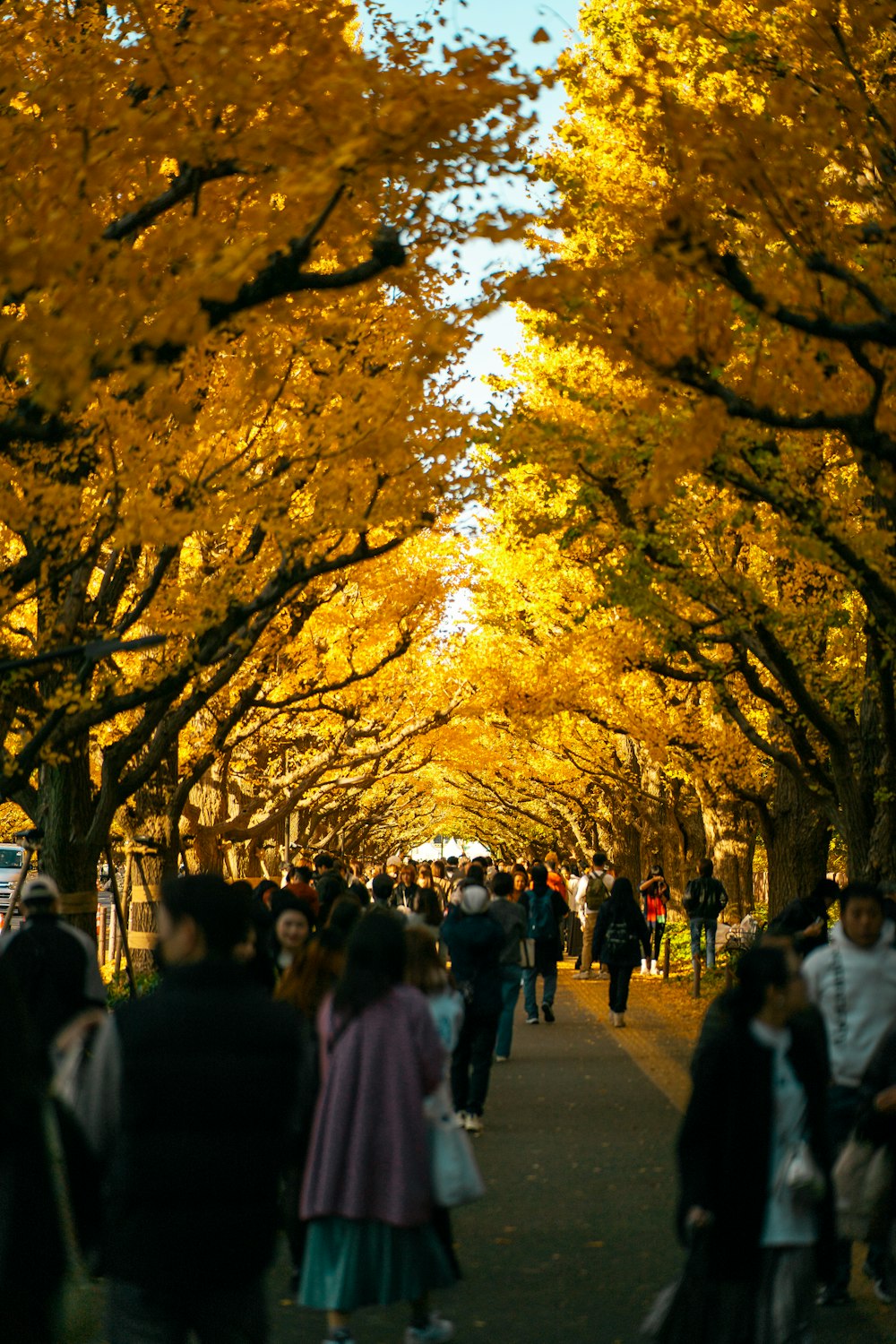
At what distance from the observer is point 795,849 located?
808 inches

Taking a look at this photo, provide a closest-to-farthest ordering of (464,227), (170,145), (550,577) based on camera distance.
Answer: (170,145) → (464,227) → (550,577)

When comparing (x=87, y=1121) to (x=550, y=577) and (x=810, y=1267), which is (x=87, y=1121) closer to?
(x=810, y=1267)

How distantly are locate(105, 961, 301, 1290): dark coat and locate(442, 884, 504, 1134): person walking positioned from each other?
7.47 meters

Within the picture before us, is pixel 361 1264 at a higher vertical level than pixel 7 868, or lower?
lower

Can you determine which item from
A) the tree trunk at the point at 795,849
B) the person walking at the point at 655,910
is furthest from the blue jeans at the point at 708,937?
the person walking at the point at 655,910

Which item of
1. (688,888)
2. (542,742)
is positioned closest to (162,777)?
(688,888)

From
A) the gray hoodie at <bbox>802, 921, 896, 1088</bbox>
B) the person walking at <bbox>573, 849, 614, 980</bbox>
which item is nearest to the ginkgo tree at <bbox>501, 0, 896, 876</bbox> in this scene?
the gray hoodie at <bbox>802, 921, 896, 1088</bbox>

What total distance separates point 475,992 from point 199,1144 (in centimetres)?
790

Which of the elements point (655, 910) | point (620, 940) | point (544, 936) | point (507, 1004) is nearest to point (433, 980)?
point (507, 1004)

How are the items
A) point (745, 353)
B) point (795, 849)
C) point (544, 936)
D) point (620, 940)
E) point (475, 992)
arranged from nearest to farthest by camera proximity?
1. point (475, 992)
2. point (745, 353)
3. point (620, 940)
4. point (544, 936)
5. point (795, 849)

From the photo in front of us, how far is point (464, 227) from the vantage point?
29.5ft

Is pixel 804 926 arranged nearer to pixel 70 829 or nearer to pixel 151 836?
pixel 70 829

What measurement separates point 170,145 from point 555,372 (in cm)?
1020

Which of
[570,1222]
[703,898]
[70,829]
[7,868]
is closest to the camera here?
[570,1222]
